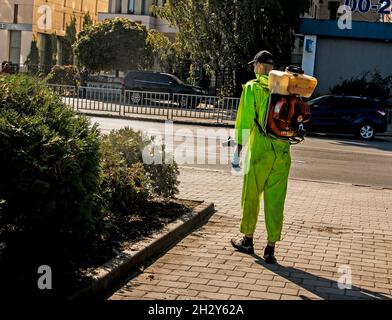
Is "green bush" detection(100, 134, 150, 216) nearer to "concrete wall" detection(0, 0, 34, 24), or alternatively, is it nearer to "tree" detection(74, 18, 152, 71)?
"tree" detection(74, 18, 152, 71)

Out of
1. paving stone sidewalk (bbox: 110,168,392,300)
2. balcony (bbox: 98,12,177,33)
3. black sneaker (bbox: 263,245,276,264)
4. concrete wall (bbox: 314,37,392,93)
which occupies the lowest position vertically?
paving stone sidewalk (bbox: 110,168,392,300)

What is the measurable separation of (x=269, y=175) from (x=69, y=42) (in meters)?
55.6

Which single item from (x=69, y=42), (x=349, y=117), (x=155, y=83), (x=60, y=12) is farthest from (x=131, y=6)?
(x=349, y=117)

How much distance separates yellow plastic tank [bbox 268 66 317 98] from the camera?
6098 millimetres

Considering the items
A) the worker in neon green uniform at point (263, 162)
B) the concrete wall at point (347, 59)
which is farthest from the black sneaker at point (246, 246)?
the concrete wall at point (347, 59)

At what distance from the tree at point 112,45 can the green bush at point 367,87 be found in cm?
1554

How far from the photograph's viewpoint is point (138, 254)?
19.6ft

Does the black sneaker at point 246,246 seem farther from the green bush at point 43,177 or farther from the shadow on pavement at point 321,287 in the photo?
the green bush at point 43,177

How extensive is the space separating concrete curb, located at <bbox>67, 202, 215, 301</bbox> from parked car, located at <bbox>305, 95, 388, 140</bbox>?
16318mm

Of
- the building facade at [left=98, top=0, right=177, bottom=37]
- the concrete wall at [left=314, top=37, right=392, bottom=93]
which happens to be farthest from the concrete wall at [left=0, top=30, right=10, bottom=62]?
the concrete wall at [left=314, top=37, right=392, bottom=93]

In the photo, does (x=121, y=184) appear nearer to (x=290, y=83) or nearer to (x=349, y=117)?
(x=290, y=83)

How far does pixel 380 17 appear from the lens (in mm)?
49656

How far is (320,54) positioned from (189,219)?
28.8 meters
